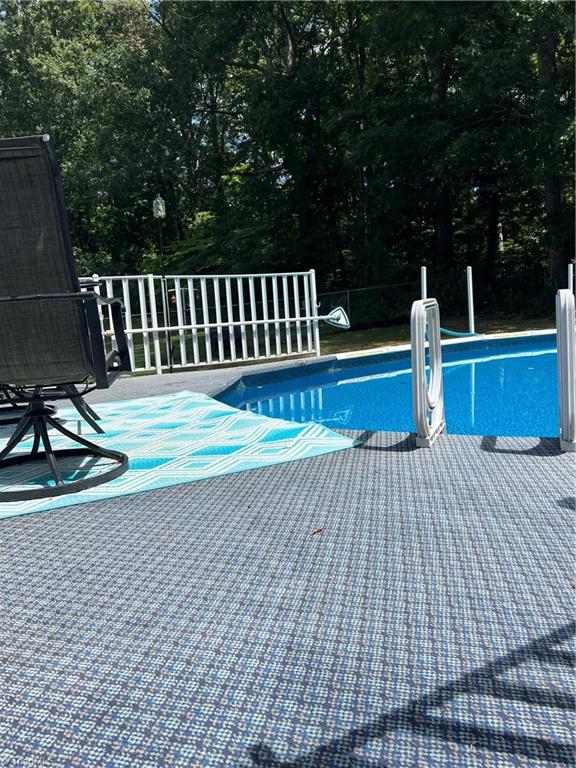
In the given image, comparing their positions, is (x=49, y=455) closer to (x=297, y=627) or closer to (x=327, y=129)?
(x=297, y=627)

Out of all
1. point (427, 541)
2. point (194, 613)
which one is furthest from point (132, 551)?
point (427, 541)

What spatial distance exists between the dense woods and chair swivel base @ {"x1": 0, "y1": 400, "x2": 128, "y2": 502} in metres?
9.88

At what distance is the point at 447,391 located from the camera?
698 cm

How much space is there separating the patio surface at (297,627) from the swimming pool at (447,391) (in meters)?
2.79

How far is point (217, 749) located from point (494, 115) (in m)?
13.7

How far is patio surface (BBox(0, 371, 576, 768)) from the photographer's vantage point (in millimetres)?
1243

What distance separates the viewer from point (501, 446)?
11.0ft

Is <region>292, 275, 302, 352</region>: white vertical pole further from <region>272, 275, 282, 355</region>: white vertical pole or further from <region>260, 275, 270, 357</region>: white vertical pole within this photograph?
<region>260, 275, 270, 357</region>: white vertical pole

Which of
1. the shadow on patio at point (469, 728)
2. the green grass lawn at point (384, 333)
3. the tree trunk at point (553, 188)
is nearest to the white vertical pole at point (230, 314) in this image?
the green grass lawn at point (384, 333)

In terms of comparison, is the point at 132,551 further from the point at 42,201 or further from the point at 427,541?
the point at 42,201

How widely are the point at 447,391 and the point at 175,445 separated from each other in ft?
13.1

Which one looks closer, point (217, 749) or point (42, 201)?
point (217, 749)

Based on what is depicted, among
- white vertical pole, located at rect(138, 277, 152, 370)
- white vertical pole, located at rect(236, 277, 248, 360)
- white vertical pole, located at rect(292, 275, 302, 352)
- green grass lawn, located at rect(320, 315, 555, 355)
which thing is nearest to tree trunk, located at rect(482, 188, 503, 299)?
green grass lawn, located at rect(320, 315, 555, 355)

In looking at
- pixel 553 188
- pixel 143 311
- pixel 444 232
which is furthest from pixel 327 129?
pixel 143 311
